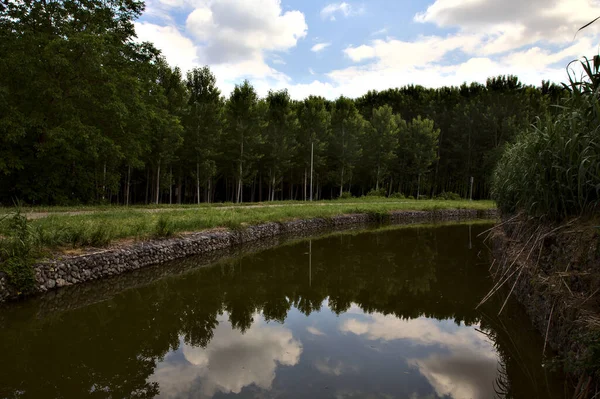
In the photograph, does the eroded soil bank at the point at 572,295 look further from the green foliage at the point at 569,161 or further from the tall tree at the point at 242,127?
the tall tree at the point at 242,127

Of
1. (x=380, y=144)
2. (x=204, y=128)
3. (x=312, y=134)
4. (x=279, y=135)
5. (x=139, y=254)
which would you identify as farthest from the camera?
(x=380, y=144)

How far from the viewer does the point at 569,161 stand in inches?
191

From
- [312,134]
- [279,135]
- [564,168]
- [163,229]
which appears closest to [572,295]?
[564,168]

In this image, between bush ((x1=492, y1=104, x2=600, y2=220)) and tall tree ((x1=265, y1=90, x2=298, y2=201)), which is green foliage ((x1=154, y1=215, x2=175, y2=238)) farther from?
tall tree ((x1=265, y1=90, x2=298, y2=201))

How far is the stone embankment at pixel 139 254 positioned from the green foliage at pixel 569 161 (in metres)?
9.19

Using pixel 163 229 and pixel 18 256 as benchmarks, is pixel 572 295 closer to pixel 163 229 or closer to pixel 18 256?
pixel 18 256

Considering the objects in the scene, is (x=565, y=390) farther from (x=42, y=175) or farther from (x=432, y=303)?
(x=42, y=175)

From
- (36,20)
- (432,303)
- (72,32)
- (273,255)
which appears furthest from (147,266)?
(36,20)

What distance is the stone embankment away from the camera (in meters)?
7.79

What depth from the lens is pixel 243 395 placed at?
435cm

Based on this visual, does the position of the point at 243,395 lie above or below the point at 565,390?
below

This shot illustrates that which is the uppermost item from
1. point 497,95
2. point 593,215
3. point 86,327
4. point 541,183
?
point 497,95

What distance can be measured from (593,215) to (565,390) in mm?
2145

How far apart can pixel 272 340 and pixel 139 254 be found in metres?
5.86
